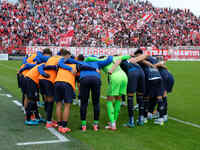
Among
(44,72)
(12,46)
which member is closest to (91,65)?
(44,72)

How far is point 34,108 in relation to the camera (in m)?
7.12

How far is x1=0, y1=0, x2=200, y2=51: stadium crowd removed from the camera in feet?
105

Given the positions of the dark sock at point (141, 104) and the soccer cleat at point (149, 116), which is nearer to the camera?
the dark sock at point (141, 104)

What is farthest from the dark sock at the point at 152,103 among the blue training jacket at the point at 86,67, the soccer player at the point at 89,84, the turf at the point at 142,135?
the blue training jacket at the point at 86,67

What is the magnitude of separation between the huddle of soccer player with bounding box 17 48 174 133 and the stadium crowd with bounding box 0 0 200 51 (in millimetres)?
25180

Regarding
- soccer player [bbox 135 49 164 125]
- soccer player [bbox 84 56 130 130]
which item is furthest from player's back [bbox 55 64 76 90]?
soccer player [bbox 135 49 164 125]

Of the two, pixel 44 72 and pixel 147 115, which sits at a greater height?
pixel 44 72

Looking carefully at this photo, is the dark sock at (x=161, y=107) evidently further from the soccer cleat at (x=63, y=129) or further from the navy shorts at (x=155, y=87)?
the soccer cleat at (x=63, y=129)

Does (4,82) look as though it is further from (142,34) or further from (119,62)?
(142,34)

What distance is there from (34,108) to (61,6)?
103 feet

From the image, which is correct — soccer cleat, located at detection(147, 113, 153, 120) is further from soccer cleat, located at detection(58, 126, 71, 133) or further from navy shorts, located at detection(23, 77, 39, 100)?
navy shorts, located at detection(23, 77, 39, 100)

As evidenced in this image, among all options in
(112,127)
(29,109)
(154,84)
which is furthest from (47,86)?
(154,84)

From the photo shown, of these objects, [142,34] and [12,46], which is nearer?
[12,46]

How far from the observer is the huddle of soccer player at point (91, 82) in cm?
628
